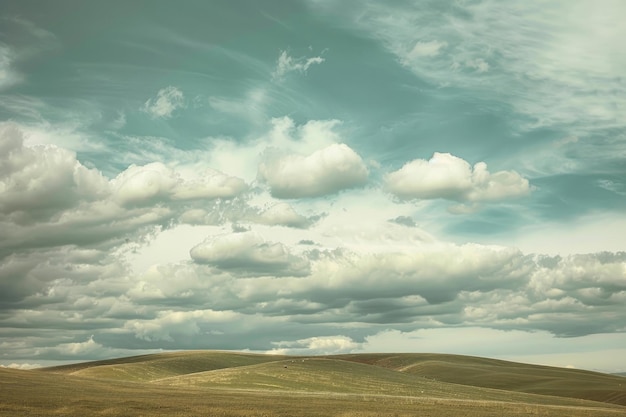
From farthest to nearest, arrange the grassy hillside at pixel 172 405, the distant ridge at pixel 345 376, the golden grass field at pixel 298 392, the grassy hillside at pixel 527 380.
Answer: the grassy hillside at pixel 527 380
the distant ridge at pixel 345 376
the golden grass field at pixel 298 392
the grassy hillside at pixel 172 405

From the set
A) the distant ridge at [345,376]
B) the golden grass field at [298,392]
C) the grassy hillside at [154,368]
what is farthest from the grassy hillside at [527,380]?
the grassy hillside at [154,368]

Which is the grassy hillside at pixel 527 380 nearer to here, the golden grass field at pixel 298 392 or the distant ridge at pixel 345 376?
the distant ridge at pixel 345 376

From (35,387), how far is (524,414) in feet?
175

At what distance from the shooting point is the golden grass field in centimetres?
5853

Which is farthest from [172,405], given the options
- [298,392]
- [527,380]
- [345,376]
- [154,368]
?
[527,380]

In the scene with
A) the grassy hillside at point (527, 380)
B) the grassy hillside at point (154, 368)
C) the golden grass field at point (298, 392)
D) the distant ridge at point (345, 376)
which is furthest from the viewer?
the grassy hillside at point (154, 368)

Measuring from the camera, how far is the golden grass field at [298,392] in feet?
192

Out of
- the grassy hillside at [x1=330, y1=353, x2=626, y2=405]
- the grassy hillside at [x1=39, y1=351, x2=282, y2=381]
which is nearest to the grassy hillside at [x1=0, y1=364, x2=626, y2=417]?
the grassy hillside at [x1=39, y1=351, x2=282, y2=381]

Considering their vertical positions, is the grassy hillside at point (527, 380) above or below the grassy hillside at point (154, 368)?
below

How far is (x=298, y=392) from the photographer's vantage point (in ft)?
306

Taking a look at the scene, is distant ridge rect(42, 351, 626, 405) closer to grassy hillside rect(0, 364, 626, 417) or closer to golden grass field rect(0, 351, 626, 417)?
golden grass field rect(0, 351, 626, 417)

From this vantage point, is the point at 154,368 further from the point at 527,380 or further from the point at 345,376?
the point at 527,380

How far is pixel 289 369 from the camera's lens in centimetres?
12694

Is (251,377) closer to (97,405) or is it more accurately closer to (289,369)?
(289,369)
